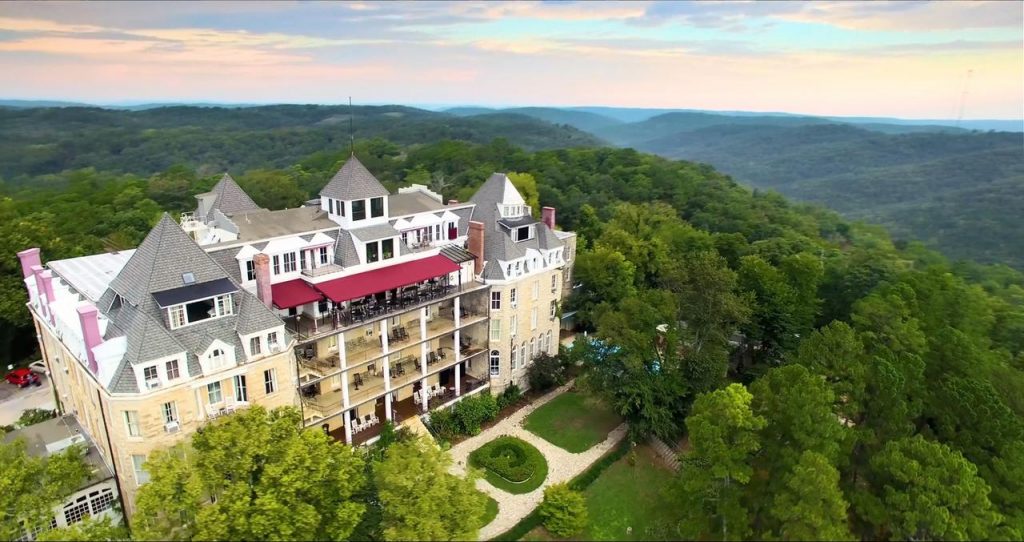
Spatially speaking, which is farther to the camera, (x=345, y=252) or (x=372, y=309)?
(x=345, y=252)

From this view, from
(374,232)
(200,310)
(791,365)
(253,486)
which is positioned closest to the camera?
(253,486)

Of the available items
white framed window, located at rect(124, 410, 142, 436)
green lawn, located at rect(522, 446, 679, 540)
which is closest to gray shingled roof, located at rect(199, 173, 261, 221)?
white framed window, located at rect(124, 410, 142, 436)

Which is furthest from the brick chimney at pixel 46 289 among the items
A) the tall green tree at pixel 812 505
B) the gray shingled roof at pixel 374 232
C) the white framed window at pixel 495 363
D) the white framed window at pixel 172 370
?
the tall green tree at pixel 812 505

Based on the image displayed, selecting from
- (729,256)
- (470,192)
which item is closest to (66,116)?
(470,192)

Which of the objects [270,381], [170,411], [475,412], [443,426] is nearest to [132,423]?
[170,411]

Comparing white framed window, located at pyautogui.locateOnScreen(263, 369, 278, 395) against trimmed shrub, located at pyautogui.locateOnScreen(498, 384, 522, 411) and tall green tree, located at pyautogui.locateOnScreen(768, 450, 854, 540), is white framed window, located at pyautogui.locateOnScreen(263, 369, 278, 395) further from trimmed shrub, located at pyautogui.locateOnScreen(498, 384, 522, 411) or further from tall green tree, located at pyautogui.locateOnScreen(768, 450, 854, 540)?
tall green tree, located at pyautogui.locateOnScreen(768, 450, 854, 540)

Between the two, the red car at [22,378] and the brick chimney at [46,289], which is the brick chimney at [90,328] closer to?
the brick chimney at [46,289]

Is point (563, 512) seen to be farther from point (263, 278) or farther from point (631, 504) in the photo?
point (263, 278)
